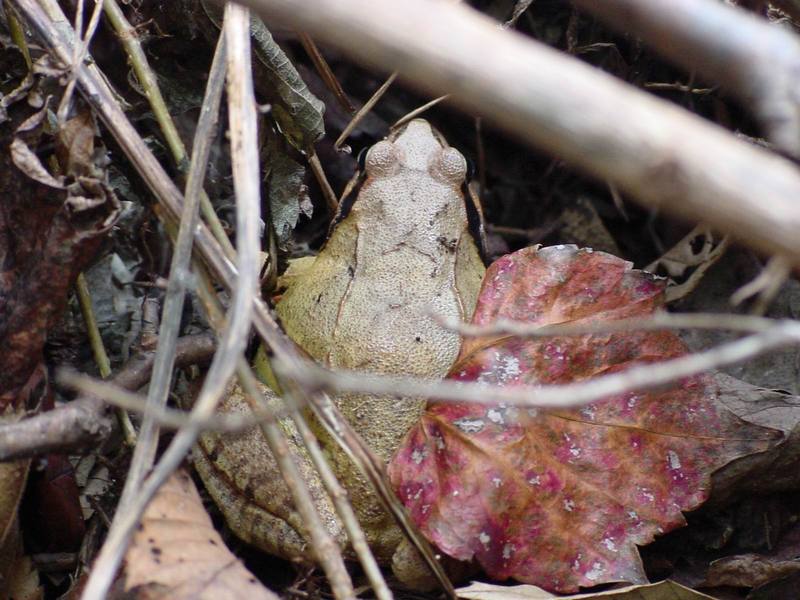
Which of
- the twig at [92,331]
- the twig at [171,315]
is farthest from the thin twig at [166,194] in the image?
the twig at [92,331]

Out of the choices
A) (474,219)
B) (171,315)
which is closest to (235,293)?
(171,315)

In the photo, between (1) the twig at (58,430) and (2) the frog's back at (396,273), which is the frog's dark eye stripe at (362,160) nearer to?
(2) the frog's back at (396,273)

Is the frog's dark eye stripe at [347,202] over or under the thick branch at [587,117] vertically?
under

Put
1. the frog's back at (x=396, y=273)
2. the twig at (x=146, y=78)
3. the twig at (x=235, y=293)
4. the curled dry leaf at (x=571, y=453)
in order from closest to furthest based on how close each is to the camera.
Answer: the twig at (x=235, y=293) < the curled dry leaf at (x=571, y=453) < the twig at (x=146, y=78) < the frog's back at (x=396, y=273)

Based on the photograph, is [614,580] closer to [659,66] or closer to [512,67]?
[512,67]

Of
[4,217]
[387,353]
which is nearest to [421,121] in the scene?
[387,353]

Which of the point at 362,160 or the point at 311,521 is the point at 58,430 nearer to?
the point at 311,521
